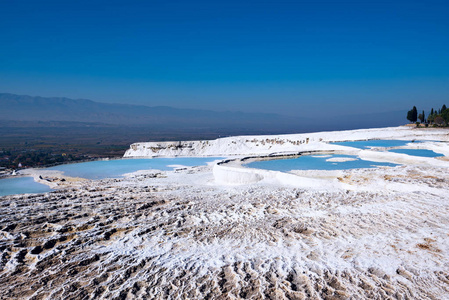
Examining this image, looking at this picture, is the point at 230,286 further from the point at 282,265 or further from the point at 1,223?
the point at 1,223

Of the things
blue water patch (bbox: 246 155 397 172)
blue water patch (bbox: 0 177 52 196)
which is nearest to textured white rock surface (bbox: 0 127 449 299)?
blue water patch (bbox: 0 177 52 196)

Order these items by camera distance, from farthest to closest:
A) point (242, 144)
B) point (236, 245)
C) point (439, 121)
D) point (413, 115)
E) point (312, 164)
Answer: point (413, 115)
point (439, 121)
point (242, 144)
point (312, 164)
point (236, 245)

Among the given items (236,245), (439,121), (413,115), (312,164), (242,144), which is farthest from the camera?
(413,115)

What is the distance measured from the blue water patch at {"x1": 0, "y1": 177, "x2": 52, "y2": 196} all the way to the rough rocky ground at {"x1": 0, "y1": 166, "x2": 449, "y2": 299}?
3.37 metres

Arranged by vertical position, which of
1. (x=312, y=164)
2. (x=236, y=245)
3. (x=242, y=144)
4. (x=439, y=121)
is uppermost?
(x=439, y=121)

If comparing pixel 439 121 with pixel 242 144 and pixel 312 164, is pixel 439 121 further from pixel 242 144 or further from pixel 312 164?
pixel 312 164

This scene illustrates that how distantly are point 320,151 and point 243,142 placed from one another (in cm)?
945

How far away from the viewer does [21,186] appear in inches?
538

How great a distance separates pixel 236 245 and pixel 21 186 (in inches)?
503

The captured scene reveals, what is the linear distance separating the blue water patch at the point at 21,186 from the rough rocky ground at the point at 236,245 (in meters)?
3.37

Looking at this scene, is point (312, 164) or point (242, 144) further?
point (242, 144)

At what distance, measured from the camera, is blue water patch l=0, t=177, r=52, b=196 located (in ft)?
40.3

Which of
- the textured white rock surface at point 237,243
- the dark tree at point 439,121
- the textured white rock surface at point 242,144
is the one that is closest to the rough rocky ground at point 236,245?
the textured white rock surface at point 237,243

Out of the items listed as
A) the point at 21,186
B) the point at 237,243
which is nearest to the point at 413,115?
the point at 237,243
